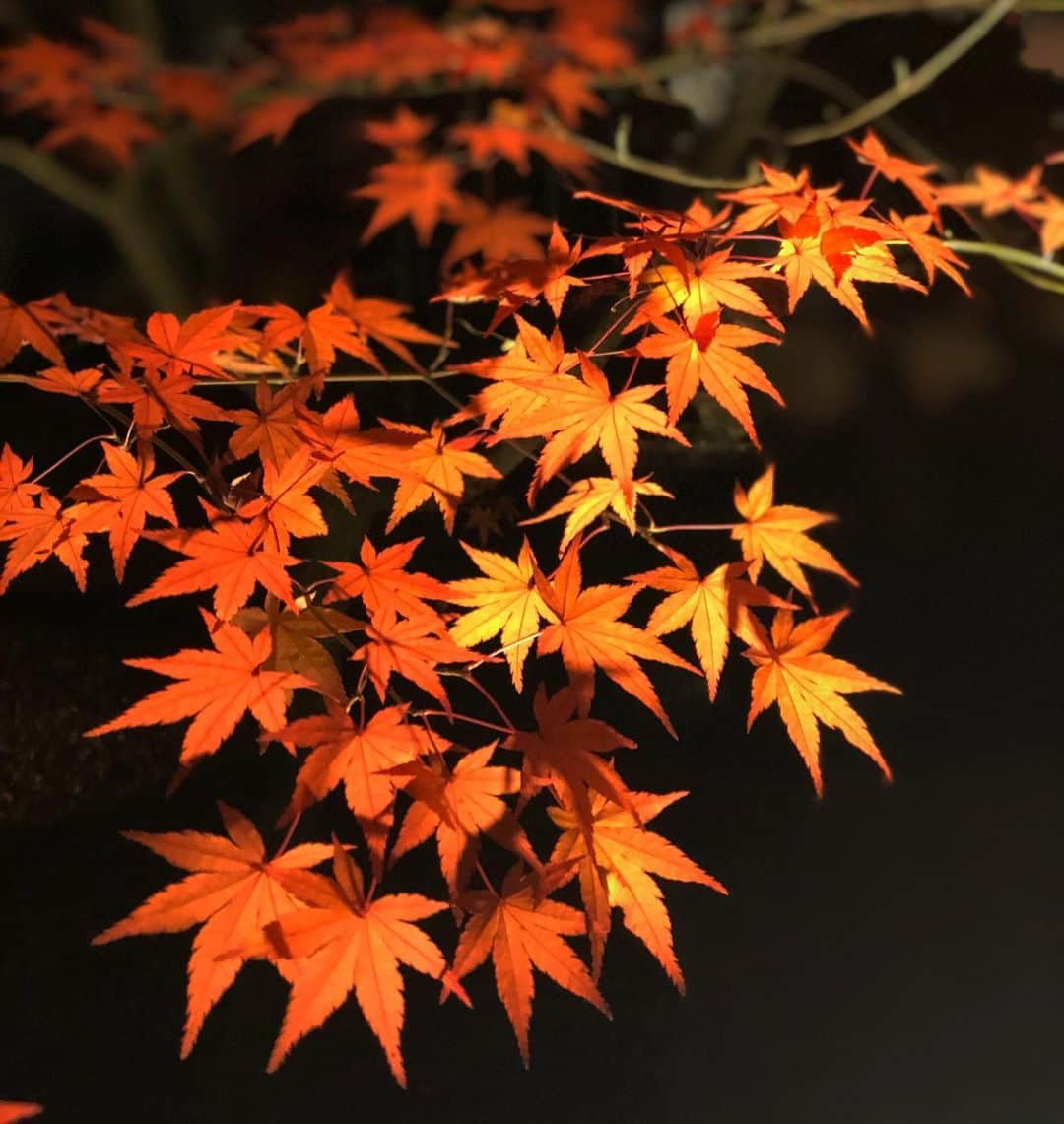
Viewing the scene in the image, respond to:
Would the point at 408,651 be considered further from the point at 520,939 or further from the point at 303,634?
the point at 520,939

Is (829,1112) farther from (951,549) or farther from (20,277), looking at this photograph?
(20,277)

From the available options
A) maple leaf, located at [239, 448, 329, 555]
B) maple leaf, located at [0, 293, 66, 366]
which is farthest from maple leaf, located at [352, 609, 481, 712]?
maple leaf, located at [0, 293, 66, 366]

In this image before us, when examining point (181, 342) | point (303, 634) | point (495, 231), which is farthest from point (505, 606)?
point (495, 231)

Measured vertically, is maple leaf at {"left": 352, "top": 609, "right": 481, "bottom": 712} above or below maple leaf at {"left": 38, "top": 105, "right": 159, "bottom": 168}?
below

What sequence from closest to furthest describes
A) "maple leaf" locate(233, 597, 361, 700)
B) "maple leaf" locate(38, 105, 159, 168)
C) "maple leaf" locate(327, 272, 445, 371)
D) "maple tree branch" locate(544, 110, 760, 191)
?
"maple leaf" locate(233, 597, 361, 700) < "maple leaf" locate(327, 272, 445, 371) < "maple tree branch" locate(544, 110, 760, 191) < "maple leaf" locate(38, 105, 159, 168)

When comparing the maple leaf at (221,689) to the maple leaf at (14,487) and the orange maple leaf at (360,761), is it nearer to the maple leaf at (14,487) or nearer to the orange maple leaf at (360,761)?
the orange maple leaf at (360,761)

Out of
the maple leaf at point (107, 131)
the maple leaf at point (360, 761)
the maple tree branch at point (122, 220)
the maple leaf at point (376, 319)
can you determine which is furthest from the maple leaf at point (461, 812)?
the maple leaf at point (107, 131)

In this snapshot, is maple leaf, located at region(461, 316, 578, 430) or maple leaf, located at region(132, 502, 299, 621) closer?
maple leaf, located at region(132, 502, 299, 621)

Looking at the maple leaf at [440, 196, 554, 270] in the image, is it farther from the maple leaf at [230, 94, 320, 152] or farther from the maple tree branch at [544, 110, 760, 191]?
the maple leaf at [230, 94, 320, 152]
